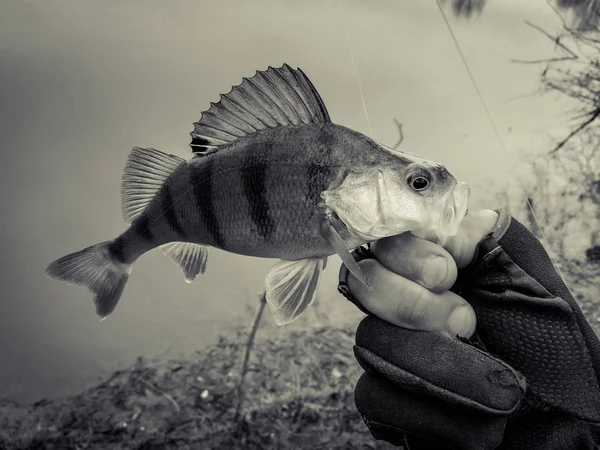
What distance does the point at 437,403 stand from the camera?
67cm

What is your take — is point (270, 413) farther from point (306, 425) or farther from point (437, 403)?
point (437, 403)

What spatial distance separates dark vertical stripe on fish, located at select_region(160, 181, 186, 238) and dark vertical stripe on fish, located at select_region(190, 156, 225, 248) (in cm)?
4

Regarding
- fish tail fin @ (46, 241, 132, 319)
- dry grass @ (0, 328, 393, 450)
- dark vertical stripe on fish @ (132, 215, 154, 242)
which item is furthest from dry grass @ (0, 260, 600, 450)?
dark vertical stripe on fish @ (132, 215, 154, 242)

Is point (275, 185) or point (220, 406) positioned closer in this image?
point (275, 185)

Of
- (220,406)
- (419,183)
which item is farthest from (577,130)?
(419,183)

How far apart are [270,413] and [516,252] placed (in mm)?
1052

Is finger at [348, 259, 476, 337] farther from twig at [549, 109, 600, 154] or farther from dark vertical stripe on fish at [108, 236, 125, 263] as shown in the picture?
twig at [549, 109, 600, 154]

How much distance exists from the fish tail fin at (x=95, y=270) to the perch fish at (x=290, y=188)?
174 millimetres

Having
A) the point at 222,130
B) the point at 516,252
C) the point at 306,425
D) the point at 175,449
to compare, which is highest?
the point at 222,130

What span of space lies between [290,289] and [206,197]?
141 millimetres

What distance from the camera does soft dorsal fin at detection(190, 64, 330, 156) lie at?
0.58m

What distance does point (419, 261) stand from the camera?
600 millimetres

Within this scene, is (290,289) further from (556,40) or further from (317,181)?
(556,40)

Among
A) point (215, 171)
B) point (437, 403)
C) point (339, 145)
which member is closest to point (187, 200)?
point (215, 171)
